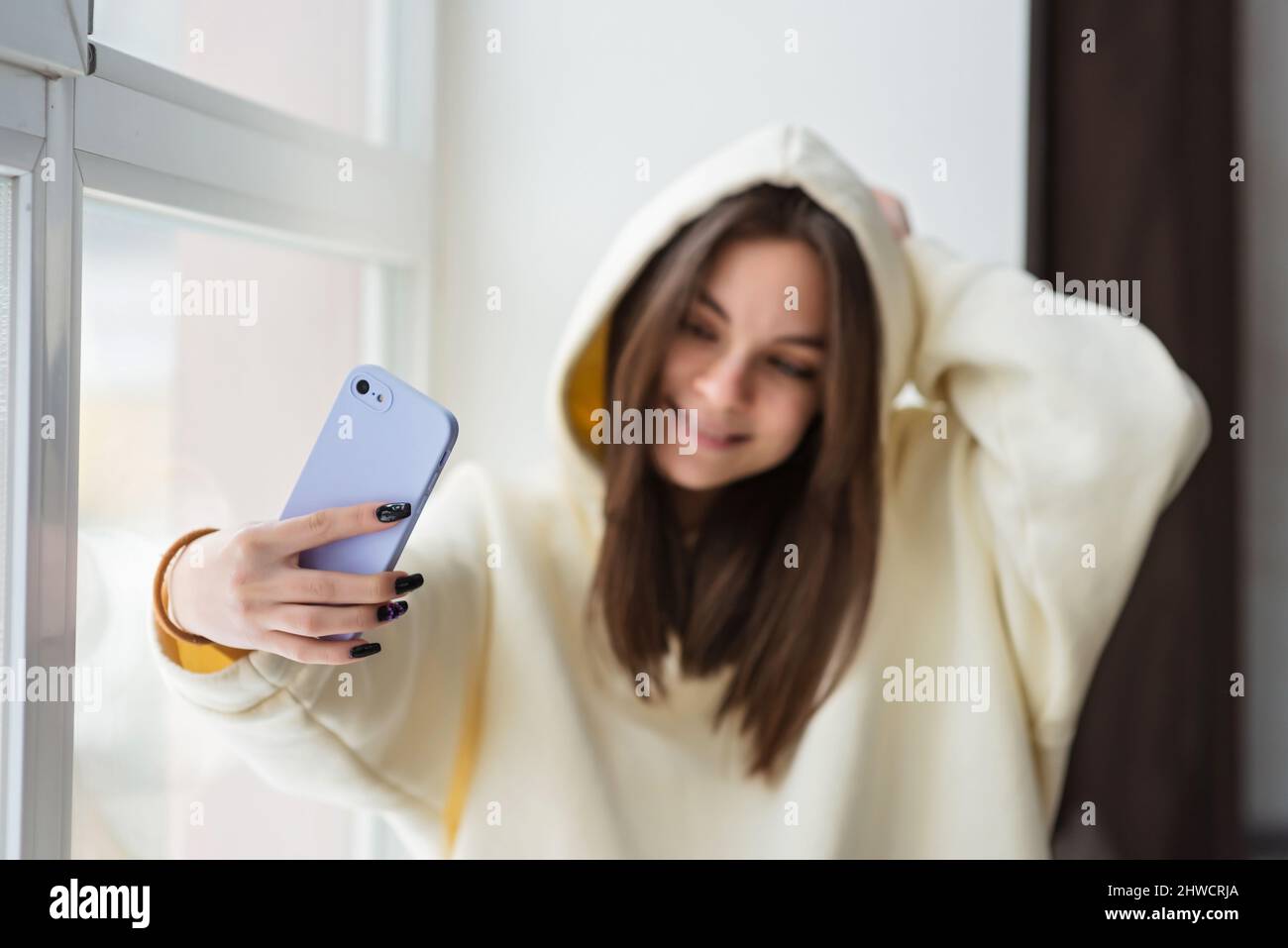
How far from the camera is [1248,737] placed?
0.78 meters

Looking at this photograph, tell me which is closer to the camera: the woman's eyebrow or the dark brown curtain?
the woman's eyebrow

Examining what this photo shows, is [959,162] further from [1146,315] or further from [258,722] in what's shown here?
[258,722]

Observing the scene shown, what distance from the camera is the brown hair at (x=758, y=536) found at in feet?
2.17

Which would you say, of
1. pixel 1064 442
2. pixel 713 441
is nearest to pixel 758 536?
pixel 713 441

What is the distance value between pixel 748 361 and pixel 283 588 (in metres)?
0.35

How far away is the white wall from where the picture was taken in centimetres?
81

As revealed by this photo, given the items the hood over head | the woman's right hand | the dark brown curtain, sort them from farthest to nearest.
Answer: the dark brown curtain, the hood over head, the woman's right hand

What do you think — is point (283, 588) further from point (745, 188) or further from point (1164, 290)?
point (1164, 290)

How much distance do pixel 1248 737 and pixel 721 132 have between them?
0.67 meters

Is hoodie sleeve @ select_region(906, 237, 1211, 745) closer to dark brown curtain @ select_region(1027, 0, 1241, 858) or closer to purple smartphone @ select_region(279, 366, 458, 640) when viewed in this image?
dark brown curtain @ select_region(1027, 0, 1241, 858)

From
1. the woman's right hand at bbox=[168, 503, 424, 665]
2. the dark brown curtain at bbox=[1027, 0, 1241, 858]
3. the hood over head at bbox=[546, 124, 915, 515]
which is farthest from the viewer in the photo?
the dark brown curtain at bbox=[1027, 0, 1241, 858]

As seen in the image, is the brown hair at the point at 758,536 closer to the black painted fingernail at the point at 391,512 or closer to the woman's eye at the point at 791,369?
the woman's eye at the point at 791,369

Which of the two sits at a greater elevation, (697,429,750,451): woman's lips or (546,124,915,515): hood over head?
(546,124,915,515): hood over head

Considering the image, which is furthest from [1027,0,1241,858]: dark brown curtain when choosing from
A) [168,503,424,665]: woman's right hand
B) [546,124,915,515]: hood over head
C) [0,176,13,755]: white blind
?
[0,176,13,755]: white blind
